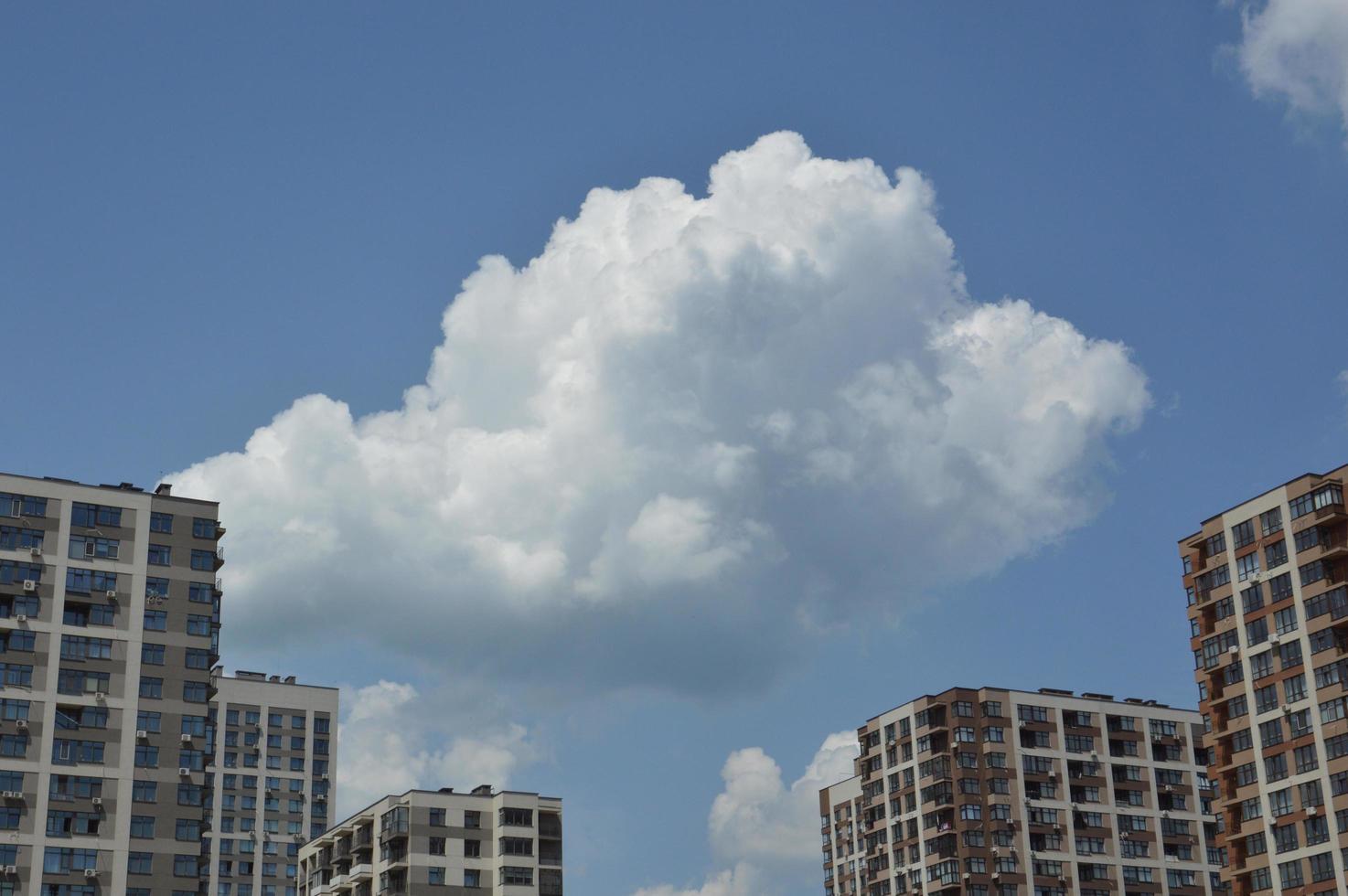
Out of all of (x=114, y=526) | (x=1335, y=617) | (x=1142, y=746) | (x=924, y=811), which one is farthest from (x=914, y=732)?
(x=114, y=526)

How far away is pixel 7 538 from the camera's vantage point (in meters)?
130

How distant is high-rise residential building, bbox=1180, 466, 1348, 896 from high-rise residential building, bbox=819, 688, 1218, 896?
4122 centimetres

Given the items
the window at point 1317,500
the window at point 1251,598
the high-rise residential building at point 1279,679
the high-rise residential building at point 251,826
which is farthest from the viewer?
the high-rise residential building at point 251,826

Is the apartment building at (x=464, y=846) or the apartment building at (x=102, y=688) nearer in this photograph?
the apartment building at (x=102, y=688)

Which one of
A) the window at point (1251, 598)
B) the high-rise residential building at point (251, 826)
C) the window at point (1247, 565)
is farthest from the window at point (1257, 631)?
the high-rise residential building at point (251, 826)

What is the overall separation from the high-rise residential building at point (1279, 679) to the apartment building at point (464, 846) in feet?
203

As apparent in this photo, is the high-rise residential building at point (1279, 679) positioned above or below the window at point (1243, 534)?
below

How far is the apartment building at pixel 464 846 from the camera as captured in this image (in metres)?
160

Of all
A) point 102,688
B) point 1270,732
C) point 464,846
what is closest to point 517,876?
point 464,846

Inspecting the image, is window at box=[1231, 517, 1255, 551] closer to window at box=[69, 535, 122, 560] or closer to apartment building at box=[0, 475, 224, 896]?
apartment building at box=[0, 475, 224, 896]

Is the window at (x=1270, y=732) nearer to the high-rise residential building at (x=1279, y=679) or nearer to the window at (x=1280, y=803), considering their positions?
the high-rise residential building at (x=1279, y=679)

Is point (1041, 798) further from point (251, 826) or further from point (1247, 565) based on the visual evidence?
point (251, 826)

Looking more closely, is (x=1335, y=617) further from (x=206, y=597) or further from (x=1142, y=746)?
(x=206, y=597)

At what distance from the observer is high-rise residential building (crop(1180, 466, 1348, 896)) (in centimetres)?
12912
